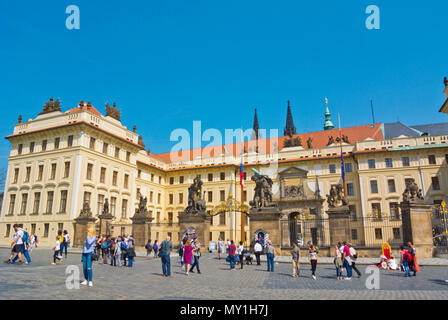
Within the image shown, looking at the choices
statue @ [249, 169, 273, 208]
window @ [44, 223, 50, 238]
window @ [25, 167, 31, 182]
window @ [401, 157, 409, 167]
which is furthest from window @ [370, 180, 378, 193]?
window @ [25, 167, 31, 182]

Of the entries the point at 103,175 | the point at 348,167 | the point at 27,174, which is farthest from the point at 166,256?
the point at 348,167

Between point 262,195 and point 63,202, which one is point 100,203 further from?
point 262,195

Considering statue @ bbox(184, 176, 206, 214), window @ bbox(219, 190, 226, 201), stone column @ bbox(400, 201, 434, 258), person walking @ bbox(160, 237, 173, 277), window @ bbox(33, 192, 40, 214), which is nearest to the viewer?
person walking @ bbox(160, 237, 173, 277)

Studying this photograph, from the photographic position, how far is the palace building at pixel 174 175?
120 ft

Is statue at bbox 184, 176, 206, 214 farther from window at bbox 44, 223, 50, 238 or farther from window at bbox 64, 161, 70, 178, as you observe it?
window at bbox 44, 223, 50, 238

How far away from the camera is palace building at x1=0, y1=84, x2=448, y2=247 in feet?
120

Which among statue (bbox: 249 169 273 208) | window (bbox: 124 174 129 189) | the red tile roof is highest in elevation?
the red tile roof

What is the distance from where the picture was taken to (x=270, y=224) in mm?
21000

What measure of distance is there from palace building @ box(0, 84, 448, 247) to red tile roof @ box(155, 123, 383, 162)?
505 millimetres

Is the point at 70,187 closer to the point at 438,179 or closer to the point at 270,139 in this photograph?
the point at 270,139

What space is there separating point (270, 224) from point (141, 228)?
11727 millimetres

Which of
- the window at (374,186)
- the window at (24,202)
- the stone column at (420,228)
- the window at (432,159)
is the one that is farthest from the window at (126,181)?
the window at (432,159)
